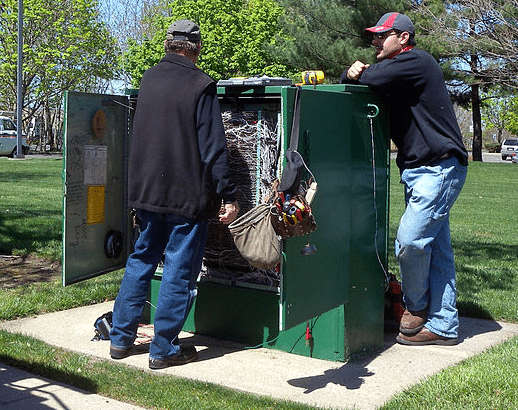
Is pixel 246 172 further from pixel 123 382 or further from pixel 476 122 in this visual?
pixel 476 122

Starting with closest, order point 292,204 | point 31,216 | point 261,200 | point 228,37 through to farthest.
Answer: point 292,204, point 261,200, point 31,216, point 228,37

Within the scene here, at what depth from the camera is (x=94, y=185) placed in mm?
5090

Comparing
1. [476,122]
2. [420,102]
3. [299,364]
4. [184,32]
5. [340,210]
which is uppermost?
[476,122]

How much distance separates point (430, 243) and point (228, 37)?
38.6m

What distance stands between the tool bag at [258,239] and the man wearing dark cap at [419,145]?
1.15 metres

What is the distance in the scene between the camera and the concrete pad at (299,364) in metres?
4.08

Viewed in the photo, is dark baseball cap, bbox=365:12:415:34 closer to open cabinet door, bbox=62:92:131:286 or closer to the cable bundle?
the cable bundle

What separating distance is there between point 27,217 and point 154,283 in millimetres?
5680

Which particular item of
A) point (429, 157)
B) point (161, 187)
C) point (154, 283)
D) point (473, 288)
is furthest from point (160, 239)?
point (473, 288)

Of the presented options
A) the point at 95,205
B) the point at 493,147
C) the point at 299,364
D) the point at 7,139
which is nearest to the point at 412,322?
the point at 299,364

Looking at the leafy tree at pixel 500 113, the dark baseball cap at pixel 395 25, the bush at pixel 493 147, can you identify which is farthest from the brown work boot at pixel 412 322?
the bush at pixel 493 147

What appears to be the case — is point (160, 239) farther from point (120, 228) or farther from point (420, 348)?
point (420, 348)

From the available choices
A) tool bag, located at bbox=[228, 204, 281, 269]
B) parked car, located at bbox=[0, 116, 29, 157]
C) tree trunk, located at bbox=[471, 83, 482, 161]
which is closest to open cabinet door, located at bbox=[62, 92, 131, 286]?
tool bag, located at bbox=[228, 204, 281, 269]

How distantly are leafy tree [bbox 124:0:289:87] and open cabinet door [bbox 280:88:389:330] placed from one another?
37344 mm
